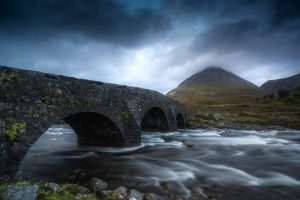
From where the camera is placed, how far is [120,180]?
959cm

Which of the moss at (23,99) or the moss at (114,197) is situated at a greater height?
the moss at (23,99)

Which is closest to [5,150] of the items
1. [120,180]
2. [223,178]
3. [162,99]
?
[120,180]

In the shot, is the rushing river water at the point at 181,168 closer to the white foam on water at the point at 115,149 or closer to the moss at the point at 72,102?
the white foam on water at the point at 115,149

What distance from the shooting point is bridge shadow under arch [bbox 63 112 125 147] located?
14734 mm

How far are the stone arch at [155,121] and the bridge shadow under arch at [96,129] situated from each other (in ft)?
30.8

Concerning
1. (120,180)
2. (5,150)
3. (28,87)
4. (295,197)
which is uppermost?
(28,87)

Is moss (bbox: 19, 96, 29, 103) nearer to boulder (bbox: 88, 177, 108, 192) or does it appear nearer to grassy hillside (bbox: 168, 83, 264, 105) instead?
boulder (bbox: 88, 177, 108, 192)

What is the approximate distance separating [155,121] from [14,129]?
65.0ft

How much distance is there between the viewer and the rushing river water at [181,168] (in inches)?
348

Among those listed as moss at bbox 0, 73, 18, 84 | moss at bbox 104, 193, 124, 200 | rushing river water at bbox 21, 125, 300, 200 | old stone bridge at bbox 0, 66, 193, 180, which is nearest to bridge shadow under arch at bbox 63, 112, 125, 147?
old stone bridge at bbox 0, 66, 193, 180

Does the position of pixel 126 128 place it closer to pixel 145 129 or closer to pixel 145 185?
pixel 145 185

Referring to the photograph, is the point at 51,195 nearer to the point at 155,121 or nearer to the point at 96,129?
the point at 96,129

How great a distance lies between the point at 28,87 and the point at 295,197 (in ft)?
32.5

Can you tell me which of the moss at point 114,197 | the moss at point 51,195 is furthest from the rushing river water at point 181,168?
the moss at point 51,195
